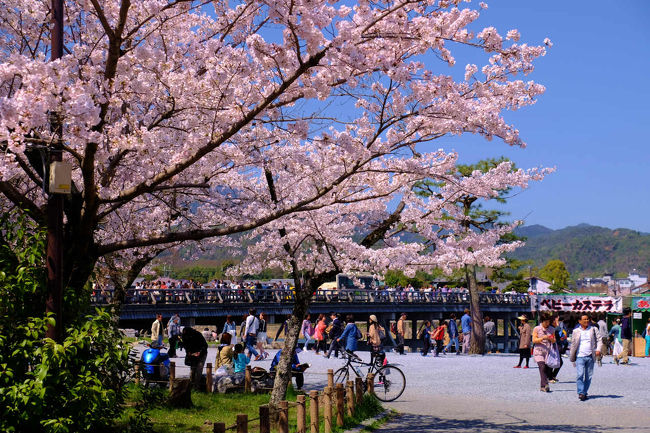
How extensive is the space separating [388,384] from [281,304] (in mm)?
40895

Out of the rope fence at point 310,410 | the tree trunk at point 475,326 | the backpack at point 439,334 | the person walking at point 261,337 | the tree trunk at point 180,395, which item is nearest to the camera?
the rope fence at point 310,410

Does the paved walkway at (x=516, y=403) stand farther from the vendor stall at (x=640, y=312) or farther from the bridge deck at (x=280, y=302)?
the bridge deck at (x=280, y=302)

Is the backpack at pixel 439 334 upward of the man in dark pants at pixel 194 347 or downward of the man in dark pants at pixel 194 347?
downward

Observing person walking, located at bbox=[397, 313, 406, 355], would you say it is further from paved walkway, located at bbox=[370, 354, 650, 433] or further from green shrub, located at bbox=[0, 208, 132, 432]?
green shrub, located at bbox=[0, 208, 132, 432]

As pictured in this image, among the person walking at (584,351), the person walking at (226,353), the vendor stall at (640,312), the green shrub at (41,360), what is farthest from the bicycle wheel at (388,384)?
the vendor stall at (640,312)

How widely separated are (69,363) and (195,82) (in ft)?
11.3

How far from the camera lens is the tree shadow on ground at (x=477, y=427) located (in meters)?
11.1

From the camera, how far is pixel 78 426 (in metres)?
7.41

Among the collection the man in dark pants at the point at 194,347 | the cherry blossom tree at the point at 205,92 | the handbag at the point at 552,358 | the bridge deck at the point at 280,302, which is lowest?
the handbag at the point at 552,358

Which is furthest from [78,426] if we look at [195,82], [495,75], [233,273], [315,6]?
[233,273]

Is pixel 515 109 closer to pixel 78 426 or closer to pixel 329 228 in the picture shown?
pixel 329 228

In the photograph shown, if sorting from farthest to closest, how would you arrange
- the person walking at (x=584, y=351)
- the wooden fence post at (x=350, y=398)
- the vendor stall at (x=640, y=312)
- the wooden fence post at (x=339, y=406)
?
the vendor stall at (x=640, y=312) → the person walking at (x=584, y=351) → the wooden fence post at (x=350, y=398) → the wooden fence post at (x=339, y=406)

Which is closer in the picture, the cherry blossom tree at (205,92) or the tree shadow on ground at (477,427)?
the cherry blossom tree at (205,92)

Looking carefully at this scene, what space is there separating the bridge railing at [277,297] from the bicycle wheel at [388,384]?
16723 millimetres
